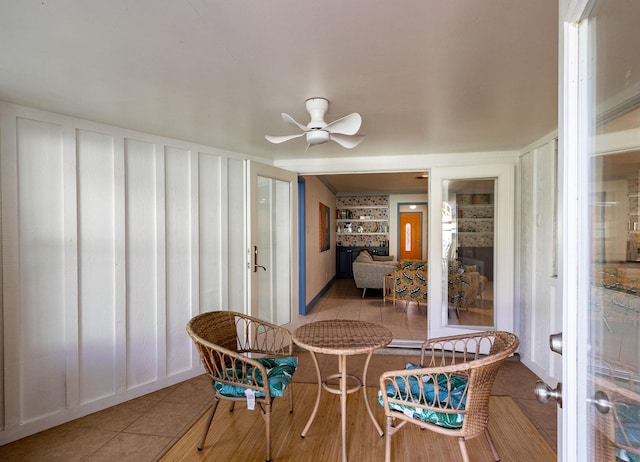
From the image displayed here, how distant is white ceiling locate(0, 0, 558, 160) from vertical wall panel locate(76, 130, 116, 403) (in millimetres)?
298

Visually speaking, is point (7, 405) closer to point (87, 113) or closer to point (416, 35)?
point (87, 113)

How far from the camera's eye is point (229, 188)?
3279mm

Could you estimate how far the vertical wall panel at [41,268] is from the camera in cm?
213

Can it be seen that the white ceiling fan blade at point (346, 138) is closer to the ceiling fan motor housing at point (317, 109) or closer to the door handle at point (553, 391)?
the ceiling fan motor housing at point (317, 109)

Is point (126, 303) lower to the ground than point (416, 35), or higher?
lower

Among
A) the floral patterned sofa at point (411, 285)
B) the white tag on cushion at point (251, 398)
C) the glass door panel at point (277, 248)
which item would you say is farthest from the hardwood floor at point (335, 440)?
the floral patterned sofa at point (411, 285)

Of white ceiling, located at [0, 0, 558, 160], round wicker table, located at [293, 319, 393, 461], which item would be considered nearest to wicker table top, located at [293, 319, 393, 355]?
round wicker table, located at [293, 319, 393, 461]

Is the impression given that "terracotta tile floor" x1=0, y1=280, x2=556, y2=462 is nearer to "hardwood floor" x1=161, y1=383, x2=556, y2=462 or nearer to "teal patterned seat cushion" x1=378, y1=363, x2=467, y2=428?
"hardwood floor" x1=161, y1=383, x2=556, y2=462

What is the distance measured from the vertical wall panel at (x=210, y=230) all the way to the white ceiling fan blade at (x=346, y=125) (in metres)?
1.58

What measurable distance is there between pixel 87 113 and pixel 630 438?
120 inches

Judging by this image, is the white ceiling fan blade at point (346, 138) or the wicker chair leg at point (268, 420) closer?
the wicker chair leg at point (268, 420)

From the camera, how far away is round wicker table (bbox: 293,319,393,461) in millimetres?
1834

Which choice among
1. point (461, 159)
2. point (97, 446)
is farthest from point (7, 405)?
point (461, 159)

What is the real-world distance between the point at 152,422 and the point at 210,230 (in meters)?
1.62
